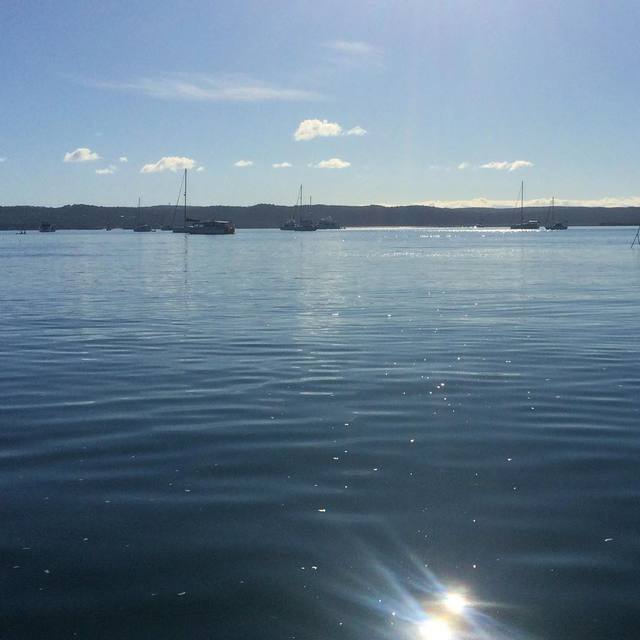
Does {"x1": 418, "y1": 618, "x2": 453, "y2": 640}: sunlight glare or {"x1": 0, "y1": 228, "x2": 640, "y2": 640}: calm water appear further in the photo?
{"x1": 0, "y1": 228, "x2": 640, "y2": 640}: calm water

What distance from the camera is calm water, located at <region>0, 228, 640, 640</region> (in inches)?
289

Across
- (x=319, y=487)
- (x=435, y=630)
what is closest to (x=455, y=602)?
(x=435, y=630)

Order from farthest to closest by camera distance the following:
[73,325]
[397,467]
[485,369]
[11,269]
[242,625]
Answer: [11,269]
[73,325]
[485,369]
[397,467]
[242,625]

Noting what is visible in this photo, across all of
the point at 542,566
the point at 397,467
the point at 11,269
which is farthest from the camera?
the point at 11,269

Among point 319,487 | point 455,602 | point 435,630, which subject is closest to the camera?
Result: point 435,630

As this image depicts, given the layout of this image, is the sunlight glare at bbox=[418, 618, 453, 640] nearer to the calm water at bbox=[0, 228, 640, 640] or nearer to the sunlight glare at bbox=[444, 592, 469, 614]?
the calm water at bbox=[0, 228, 640, 640]

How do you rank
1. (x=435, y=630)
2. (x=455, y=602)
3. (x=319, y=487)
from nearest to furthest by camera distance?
(x=435, y=630)
(x=455, y=602)
(x=319, y=487)

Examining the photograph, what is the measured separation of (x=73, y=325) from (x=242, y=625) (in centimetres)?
2345

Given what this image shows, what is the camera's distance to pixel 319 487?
1050cm

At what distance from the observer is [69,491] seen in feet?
34.1

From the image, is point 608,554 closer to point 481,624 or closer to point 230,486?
point 481,624

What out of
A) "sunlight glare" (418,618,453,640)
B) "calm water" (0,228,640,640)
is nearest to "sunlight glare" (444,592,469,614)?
"calm water" (0,228,640,640)

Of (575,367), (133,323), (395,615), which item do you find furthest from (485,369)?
(133,323)

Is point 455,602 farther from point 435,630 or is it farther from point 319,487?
point 319,487
